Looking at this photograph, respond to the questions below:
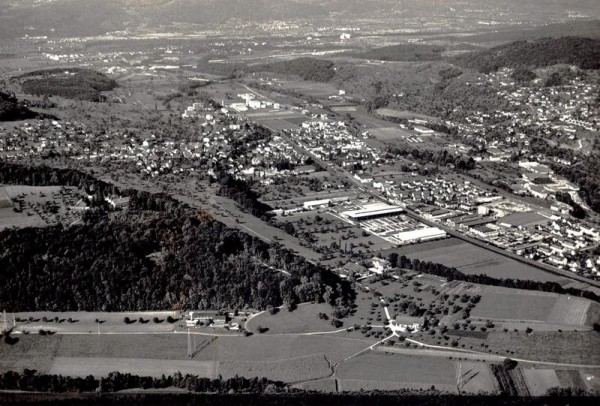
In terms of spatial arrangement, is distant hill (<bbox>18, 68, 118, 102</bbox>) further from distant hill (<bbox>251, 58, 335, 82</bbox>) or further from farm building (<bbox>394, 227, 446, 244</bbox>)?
farm building (<bbox>394, 227, 446, 244</bbox>)

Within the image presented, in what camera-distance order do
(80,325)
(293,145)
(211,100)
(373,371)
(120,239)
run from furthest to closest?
(211,100) → (293,145) → (120,239) → (80,325) → (373,371)

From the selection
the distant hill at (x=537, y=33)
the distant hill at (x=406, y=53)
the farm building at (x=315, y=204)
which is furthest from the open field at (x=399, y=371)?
the distant hill at (x=406, y=53)

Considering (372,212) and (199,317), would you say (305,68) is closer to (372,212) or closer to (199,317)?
(372,212)

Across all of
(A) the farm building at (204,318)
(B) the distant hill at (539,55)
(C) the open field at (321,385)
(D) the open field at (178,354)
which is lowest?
(C) the open field at (321,385)

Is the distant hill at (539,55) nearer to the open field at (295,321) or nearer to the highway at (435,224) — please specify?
the highway at (435,224)

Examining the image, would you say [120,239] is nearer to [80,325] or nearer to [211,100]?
[80,325]

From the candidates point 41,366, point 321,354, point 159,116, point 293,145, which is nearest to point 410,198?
point 293,145
